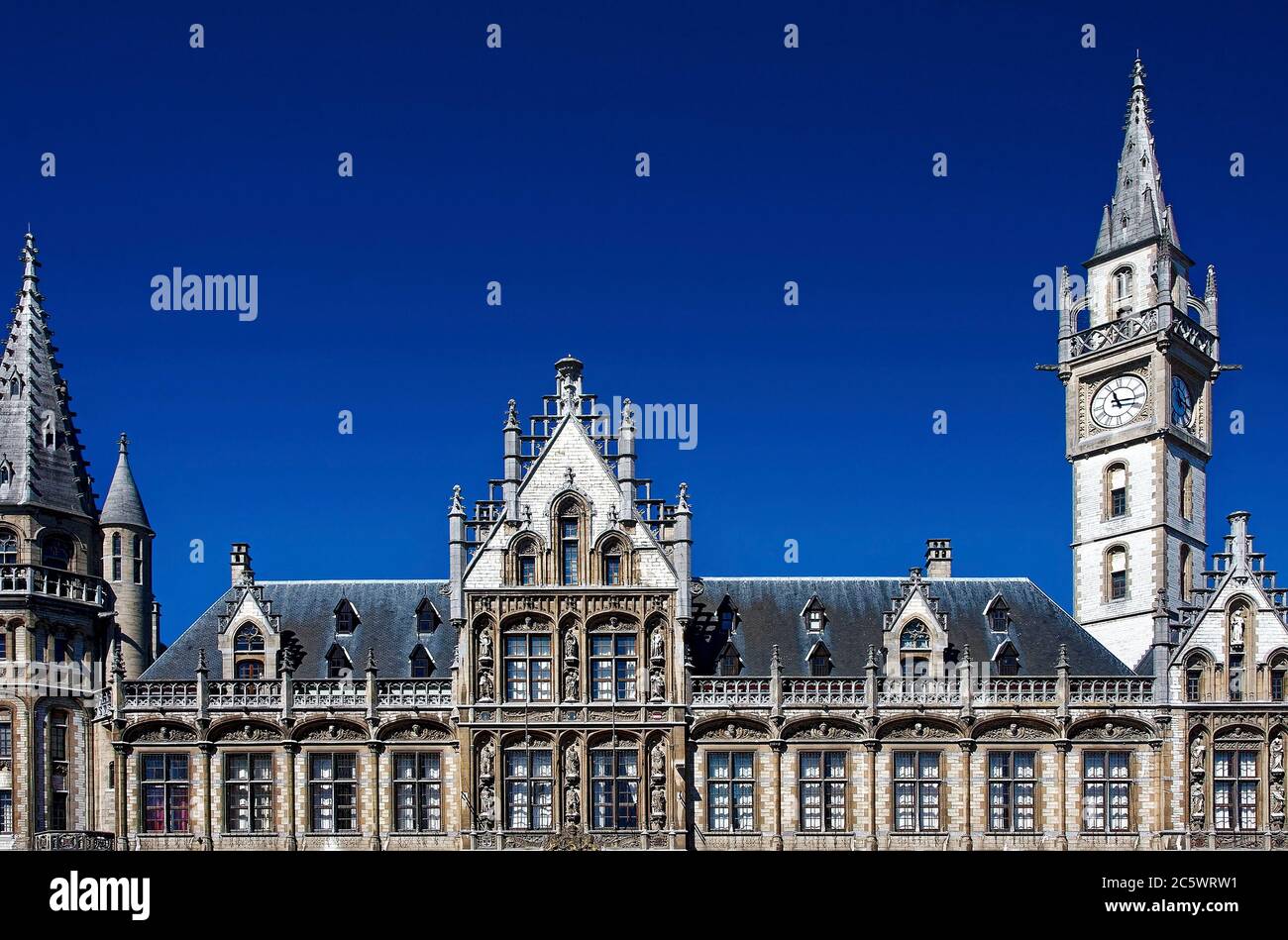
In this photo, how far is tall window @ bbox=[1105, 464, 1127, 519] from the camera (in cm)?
5994

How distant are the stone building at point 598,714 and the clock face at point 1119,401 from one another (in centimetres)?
619

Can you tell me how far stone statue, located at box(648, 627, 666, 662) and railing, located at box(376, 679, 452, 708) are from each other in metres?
7.19

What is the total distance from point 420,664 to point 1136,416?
28631 mm

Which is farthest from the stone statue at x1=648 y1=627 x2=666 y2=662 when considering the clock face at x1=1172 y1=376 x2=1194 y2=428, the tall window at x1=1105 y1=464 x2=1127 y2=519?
the clock face at x1=1172 y1=376 x2=1194 y2=428

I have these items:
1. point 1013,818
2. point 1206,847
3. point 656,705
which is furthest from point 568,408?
point 1206,847

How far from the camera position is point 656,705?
53.9 m

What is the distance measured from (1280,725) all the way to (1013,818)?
10145 millimetres

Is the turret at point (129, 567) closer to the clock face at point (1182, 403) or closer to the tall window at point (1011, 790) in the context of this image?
the tall window at point (1011, 790)

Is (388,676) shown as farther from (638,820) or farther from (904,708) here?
(904,708)

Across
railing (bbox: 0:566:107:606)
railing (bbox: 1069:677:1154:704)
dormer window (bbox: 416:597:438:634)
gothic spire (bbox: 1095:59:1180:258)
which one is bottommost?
railing (bbox: 1069:677:1154:704)

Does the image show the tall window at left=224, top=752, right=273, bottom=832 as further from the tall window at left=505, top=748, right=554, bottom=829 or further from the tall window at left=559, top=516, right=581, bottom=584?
the tall window at left=559, top=516, right=581, bottom=584

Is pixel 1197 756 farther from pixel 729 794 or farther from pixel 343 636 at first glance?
pixel 343 636
